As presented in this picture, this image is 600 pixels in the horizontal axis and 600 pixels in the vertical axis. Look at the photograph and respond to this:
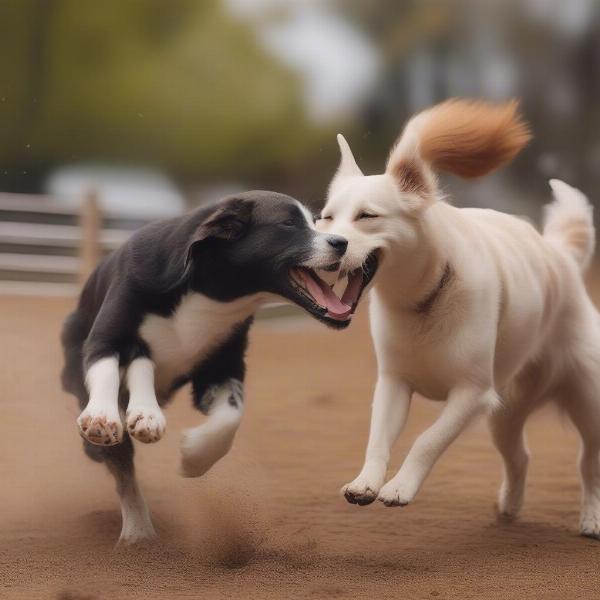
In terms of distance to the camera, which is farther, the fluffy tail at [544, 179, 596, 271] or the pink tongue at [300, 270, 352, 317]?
the fluffy tail at [544, 179, 596, 271]

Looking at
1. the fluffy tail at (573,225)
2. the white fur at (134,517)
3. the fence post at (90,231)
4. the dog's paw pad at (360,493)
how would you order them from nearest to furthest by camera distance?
the dog's paw pad at (360,493)
the white fur at (134,517)
the fluffy tail at (573,225)
the fence post at (90,231)

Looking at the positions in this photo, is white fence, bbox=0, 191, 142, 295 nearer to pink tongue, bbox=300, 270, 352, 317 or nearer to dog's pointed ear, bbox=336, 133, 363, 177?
dog's pointed ear, bbox=336, 133, 363, 177

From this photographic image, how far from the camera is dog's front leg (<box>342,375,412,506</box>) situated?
382 centimetres

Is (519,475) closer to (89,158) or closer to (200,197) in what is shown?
(200,197)

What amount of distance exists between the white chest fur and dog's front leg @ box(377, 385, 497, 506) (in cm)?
85

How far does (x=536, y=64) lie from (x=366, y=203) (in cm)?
2186

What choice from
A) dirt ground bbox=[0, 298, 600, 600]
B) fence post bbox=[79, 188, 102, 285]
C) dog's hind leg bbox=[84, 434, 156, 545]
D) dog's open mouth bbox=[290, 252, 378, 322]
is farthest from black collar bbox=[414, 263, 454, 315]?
fence post bbox=[79, 188, 102, 285]

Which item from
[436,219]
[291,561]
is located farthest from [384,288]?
[291,561]

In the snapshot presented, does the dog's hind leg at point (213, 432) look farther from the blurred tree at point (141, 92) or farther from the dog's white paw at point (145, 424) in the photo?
the blurred tree at point (141, 92)

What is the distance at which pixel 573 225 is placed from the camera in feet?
16.8

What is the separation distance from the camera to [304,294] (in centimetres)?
392

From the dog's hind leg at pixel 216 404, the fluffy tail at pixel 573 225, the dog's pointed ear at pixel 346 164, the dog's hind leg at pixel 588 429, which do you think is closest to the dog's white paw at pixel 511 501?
the dog's hind leg at pixel 588 429

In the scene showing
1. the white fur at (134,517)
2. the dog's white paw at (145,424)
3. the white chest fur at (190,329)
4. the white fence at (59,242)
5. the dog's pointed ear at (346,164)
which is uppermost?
the dog's pointed ear at (346,164)

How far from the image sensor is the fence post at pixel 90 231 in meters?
12.1
